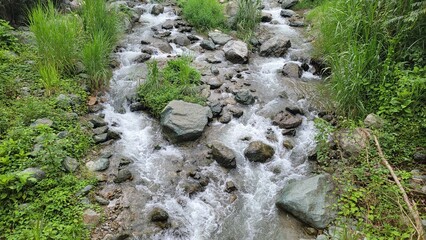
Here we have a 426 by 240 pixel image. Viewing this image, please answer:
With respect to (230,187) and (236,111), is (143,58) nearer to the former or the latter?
(236,111)

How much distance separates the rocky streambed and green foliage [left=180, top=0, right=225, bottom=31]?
141 cm

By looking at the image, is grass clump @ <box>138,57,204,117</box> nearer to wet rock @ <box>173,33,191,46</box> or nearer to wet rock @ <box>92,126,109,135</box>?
wet rock @ <box>92,126,109,135</box>

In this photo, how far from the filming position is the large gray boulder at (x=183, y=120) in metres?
4.84

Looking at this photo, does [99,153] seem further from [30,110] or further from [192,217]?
[192,217]

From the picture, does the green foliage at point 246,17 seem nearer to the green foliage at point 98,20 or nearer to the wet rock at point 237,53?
the wet rock at point 237,53

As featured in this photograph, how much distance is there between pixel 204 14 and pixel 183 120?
16.0 ft

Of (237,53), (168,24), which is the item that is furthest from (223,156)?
(168,24)

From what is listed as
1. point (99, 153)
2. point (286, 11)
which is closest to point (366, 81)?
point (99, 153)

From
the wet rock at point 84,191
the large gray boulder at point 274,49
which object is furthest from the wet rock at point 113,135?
the large gray boulder at point 274,49

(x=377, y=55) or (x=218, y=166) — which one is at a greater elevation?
(x=377, y=55)

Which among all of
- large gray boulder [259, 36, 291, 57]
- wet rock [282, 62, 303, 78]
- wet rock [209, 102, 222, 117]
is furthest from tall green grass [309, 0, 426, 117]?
large gray boulder [259, 36, 291, 57]

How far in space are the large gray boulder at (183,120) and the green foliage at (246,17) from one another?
388 centimetres

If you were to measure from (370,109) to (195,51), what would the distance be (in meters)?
4.50

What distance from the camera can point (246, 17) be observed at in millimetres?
8523
